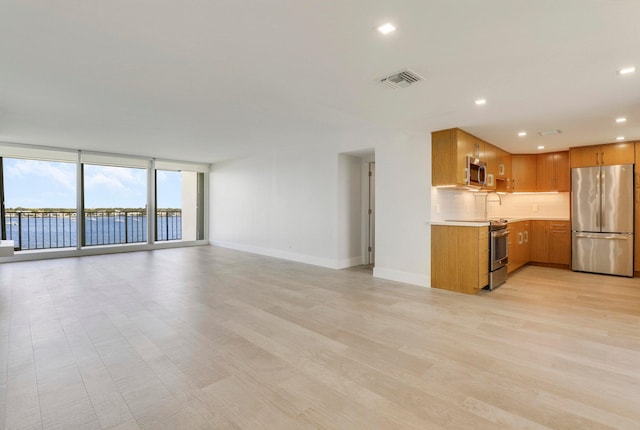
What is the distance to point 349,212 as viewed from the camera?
6176 mm

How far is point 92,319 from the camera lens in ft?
10.5

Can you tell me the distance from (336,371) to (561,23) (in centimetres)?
286

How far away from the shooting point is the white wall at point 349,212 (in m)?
6.00

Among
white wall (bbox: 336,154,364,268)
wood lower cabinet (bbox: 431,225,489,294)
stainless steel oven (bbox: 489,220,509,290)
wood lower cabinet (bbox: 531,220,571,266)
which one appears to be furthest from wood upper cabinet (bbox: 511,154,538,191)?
white wall (bbox: 336,154,364,268)

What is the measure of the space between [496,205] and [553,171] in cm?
127

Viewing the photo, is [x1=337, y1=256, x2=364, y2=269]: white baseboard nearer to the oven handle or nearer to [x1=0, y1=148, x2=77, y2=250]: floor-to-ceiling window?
the oven handle

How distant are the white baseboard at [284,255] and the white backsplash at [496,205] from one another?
230 centimetres

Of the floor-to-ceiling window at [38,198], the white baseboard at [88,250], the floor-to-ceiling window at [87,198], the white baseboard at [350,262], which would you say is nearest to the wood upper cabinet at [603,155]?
the white baseboard at [350,262]

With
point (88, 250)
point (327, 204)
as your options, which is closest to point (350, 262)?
point (327, 204)

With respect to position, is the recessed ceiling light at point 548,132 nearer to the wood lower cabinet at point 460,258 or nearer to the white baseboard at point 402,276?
the wood lower cabinet at point 460,258

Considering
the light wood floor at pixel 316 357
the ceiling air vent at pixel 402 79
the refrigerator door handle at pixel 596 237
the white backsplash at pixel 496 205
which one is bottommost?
the light wood floor at pixel 316 357

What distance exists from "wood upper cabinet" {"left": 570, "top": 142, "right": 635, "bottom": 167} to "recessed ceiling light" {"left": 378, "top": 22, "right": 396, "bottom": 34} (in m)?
5.69

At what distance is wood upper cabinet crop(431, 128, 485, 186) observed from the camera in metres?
4.48

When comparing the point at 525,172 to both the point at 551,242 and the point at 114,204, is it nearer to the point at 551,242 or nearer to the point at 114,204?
Answer: the point at 551,242
